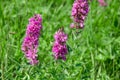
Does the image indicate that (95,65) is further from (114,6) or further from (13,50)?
(114,6)

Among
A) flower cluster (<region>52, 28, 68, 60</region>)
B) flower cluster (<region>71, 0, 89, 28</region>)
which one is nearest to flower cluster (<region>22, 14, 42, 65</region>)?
flower cluster (<region>52, 28, 68, 60</region>)

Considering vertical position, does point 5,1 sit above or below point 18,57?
above

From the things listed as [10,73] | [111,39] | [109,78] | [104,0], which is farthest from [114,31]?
[10,73]

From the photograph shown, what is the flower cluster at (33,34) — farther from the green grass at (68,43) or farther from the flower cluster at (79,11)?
the flower cluster at (79,11)

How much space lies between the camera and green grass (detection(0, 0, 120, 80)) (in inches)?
113

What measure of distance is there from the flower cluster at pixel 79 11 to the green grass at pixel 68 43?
0.25m

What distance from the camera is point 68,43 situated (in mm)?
3225

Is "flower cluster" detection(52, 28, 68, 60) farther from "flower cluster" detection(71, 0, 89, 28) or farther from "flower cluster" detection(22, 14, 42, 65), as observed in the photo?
"flower cluster" detection(71, 0, 89, 28)

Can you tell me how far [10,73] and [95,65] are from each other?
0.72 meters

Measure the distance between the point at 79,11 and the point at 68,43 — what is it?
1.61ft

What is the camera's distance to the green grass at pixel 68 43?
288 cm

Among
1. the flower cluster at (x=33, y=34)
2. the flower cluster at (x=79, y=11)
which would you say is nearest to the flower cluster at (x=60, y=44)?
the flower cluster at (x=33, y=34)

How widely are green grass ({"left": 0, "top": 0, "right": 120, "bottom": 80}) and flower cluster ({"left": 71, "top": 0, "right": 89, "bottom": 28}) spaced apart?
254 millimetres

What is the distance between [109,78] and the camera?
3.11 metres
